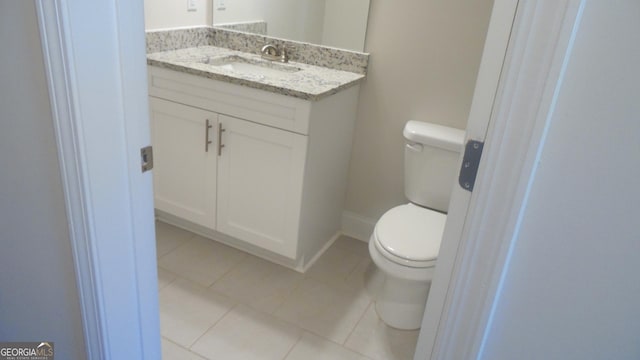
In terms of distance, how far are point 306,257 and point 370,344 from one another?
0.59m

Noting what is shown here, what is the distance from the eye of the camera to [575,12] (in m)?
0.59

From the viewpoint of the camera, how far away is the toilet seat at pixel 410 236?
171 cm

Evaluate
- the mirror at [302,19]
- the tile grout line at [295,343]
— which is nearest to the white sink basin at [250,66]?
the mirror at [302,19]

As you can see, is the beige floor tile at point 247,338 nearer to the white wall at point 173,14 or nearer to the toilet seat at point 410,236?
the toilet seat at point 410,236

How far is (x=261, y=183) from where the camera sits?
212 centimetres

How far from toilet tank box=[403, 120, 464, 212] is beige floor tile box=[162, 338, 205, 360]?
45.1 inches

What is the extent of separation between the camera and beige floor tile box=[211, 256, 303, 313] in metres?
2.03

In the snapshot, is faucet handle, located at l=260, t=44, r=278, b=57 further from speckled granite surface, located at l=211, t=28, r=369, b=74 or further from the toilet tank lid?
the toilet tank lid

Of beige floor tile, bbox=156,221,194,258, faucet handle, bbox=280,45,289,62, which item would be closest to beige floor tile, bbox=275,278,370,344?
beige floor tile, bbox=156,221,194,258

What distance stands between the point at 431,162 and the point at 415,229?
12.7 inches

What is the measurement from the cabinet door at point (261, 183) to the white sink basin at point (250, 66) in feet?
1.26

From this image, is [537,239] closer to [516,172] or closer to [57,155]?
[516,172]

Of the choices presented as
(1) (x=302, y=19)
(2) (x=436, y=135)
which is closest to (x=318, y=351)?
(2) (x=436, y=135)

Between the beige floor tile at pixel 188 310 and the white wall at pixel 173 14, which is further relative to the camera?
the white wall at pixel 173 14
